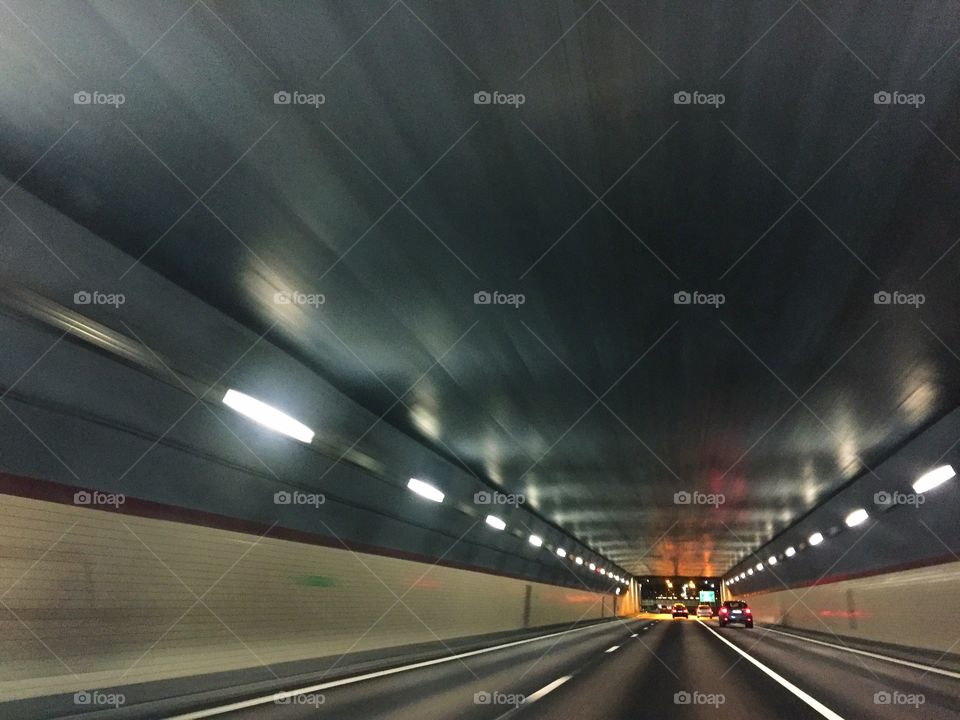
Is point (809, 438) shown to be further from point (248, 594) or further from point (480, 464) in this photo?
point (248, 594)

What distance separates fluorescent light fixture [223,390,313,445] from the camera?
13.4m

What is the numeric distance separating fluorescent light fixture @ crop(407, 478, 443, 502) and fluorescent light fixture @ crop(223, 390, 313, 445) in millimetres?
5879

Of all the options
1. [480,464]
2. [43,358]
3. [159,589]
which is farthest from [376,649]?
[43,358]

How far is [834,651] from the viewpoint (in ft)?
88.4

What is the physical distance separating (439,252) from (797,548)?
38.9 m

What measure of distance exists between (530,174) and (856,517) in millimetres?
25781

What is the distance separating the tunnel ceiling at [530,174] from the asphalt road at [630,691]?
19.2ft

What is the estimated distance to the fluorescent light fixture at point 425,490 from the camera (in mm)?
21247
